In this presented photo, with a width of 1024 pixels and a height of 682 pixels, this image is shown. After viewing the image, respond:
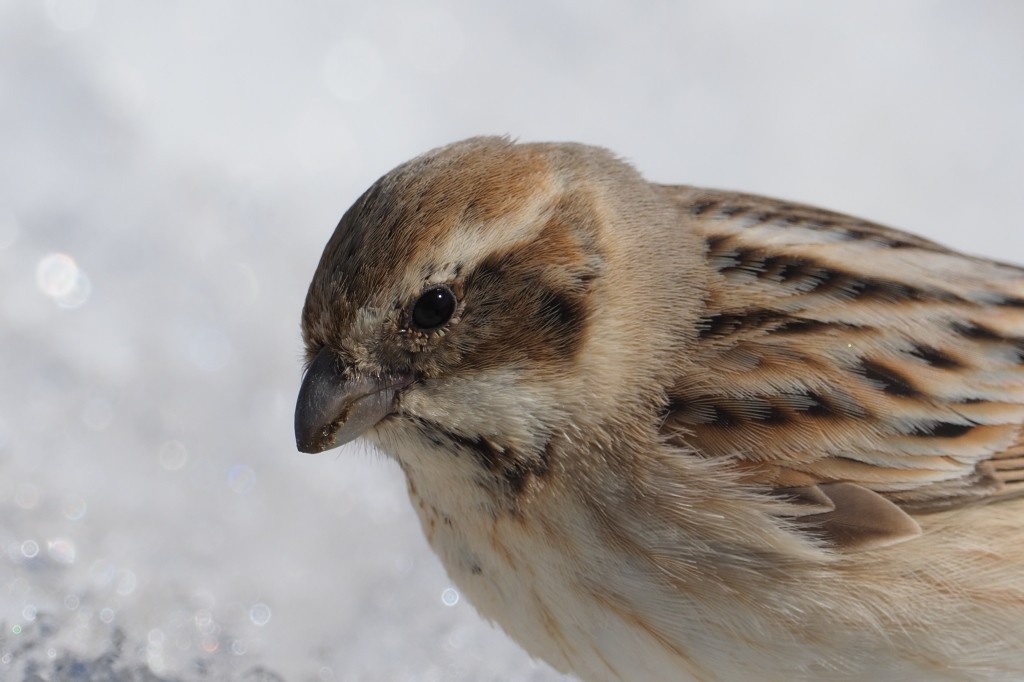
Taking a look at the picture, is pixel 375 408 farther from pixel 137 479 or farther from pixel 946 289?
pixel 137 479

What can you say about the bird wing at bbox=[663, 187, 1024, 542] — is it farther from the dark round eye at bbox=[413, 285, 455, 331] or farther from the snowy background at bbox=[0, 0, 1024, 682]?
the snowy background at bbox=[0, 0, 1024, 682]

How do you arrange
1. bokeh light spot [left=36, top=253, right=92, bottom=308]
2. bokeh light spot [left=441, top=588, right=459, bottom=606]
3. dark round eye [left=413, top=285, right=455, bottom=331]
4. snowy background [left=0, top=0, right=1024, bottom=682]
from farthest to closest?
bokeh light spot [left=36, top=253, right=92, bottom=308] < bokeh light spot [left=441, top=588, right=459, bottom=606] < snowy background [left=0, top=0, right=1024, bottom=682] < dark round eye [left=413, top=285, right=455, bottom=331]

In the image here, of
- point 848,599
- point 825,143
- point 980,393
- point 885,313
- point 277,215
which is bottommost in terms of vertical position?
point 848,599

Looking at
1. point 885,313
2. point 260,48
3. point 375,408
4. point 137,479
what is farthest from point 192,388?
point 885,313

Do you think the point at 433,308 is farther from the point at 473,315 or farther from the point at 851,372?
the point at 851,372

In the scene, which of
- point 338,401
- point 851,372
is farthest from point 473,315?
point 851,372

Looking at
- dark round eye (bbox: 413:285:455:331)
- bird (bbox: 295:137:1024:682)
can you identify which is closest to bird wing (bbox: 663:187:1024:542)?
bird (bbox: 295:137:1024:682)
